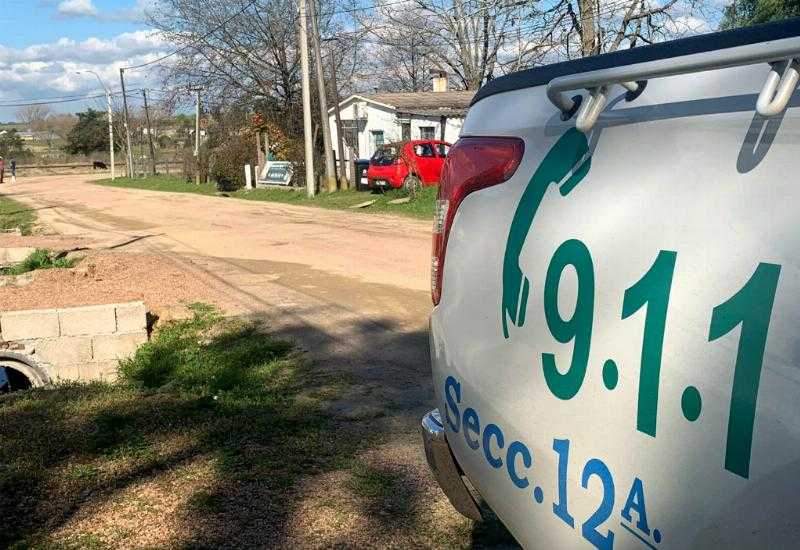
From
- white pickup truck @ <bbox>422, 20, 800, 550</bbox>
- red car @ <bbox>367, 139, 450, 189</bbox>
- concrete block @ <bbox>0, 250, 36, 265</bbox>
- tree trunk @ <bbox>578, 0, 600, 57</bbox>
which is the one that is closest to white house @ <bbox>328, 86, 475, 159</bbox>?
red car @ <bbox>367, 139, 450, 189</bbox>

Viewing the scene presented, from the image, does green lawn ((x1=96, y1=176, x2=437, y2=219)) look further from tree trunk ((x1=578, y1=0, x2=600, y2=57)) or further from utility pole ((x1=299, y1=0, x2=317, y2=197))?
tree trunk ((x1=578, y1=0, x2=600, y2=57))

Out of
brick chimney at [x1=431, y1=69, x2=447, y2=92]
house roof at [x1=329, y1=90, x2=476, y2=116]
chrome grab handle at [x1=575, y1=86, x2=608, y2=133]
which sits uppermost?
brick chimney at [x1=431, y1=69, x2=447, y2=92]

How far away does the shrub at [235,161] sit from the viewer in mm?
38469

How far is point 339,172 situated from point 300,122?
7.91m

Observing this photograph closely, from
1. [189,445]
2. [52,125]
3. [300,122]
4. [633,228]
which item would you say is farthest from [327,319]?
[52,125]

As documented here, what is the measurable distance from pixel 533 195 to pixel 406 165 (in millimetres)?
22134

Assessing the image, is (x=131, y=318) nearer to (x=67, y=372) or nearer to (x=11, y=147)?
(x=67, y=372)

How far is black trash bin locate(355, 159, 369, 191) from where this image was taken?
2652 centimetres

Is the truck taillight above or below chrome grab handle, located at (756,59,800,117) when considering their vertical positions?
below

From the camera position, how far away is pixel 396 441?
15.2 ft

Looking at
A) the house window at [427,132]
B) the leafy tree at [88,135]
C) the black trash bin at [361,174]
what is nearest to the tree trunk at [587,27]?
the black trash bin at [361,174]

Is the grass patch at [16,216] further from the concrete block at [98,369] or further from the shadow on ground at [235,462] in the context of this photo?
the shadow on ground at [235,462]

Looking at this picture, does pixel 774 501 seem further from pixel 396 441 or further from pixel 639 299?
pixel 396 441

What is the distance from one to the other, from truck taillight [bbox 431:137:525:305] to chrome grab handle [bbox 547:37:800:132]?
27cm
